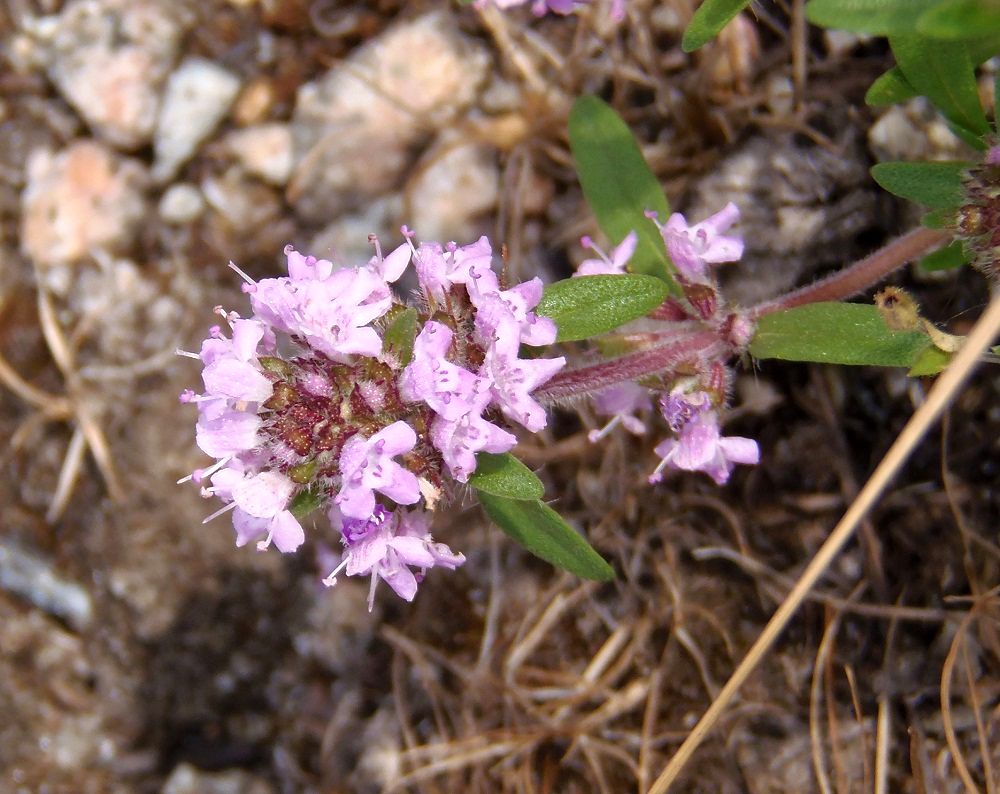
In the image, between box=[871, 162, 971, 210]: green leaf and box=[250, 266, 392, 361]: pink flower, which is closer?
box=[250, 266, 392, 361]: pink flower

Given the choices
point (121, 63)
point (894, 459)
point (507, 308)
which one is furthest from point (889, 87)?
point (121, 63)

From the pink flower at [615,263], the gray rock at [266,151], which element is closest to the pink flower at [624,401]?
the pink flower at [615,263]

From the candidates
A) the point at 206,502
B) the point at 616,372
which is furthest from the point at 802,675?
the point at 206,502

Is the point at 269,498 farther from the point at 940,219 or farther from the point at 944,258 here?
the point at 944,258

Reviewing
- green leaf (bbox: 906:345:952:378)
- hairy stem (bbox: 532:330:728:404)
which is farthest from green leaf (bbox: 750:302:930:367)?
hairy stem (bbox: 532:330:728:404)

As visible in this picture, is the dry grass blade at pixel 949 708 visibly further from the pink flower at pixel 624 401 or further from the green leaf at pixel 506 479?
the green leaf at pixel 506 479

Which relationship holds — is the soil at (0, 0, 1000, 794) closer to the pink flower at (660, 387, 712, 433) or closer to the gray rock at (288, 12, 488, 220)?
the gray rock at (288, 12, 488, 220)

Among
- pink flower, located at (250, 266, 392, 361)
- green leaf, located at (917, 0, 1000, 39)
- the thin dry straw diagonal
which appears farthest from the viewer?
pink flower, located at (250, 266, 392, 361)

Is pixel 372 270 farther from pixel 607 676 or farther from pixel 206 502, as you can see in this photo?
pixel 206 502
